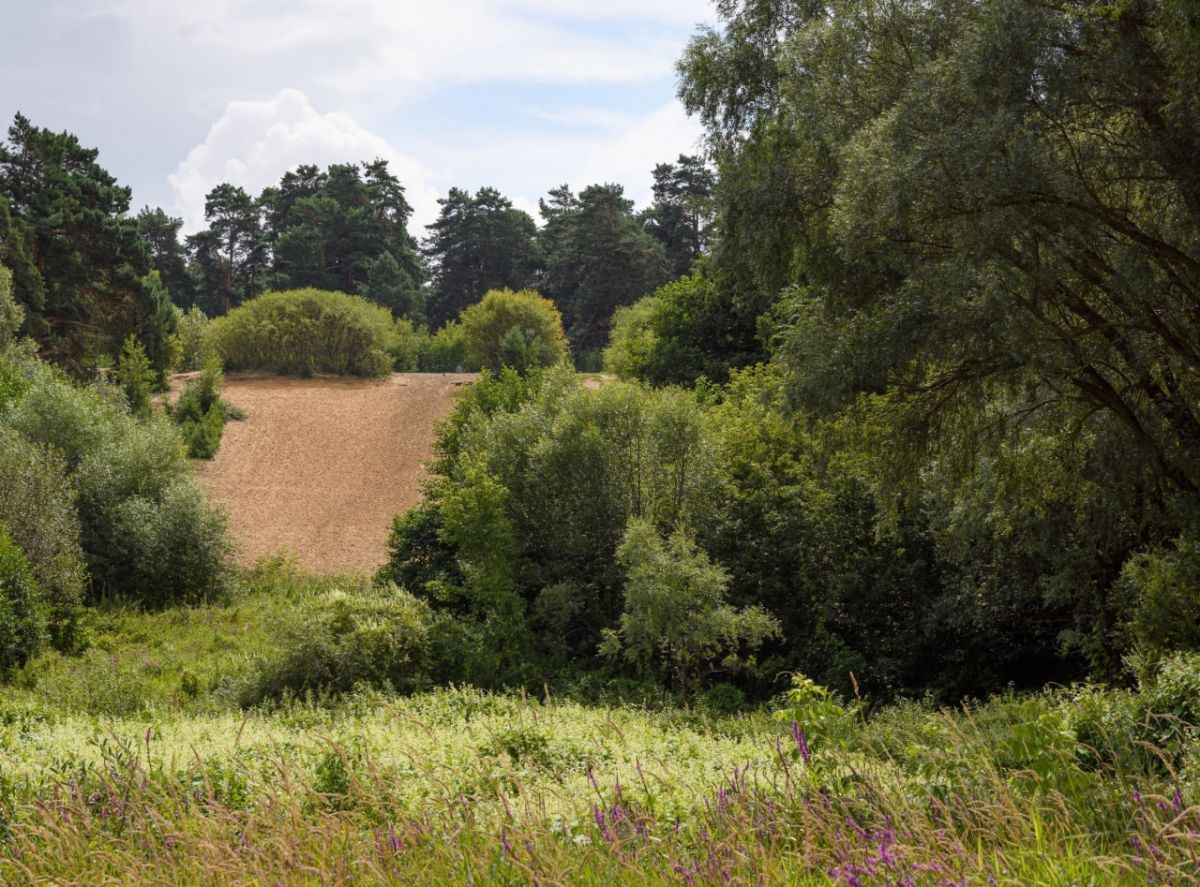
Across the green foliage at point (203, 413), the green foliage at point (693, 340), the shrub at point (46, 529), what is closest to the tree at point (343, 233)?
the green foliage at point (203, 413)

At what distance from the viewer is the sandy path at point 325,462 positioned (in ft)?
92.5

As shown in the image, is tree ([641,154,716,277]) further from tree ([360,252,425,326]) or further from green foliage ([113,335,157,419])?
green foliage ([113,335,157,419])

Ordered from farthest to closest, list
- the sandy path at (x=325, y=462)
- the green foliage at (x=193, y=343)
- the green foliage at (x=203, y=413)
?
1. the green foliage at (x=193, y=343)
2. the green foliage at (x=203, y=413)
3. the sandy path at (x=325, y=462)

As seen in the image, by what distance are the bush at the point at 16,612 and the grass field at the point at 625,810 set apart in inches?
383

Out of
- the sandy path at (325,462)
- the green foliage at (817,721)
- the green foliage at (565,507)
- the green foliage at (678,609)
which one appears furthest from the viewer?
the sandy path at (325,462)

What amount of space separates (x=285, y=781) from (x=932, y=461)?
11.1 m

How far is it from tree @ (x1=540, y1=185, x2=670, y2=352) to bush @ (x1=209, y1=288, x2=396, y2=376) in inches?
606

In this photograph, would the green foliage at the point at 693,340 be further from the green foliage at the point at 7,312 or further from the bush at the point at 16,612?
the green foliage at the point at 7,312

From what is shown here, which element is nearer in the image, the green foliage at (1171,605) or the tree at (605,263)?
the green foliage at (1171,605)

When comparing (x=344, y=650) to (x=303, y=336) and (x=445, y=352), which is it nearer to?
(x=303, y=336)

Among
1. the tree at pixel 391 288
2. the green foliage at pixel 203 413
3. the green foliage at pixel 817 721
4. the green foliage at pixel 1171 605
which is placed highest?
the tree at pixel 391 288

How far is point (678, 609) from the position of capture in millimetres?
14078

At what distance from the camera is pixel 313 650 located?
48.0 ft

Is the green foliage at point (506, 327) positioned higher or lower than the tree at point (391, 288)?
lower
